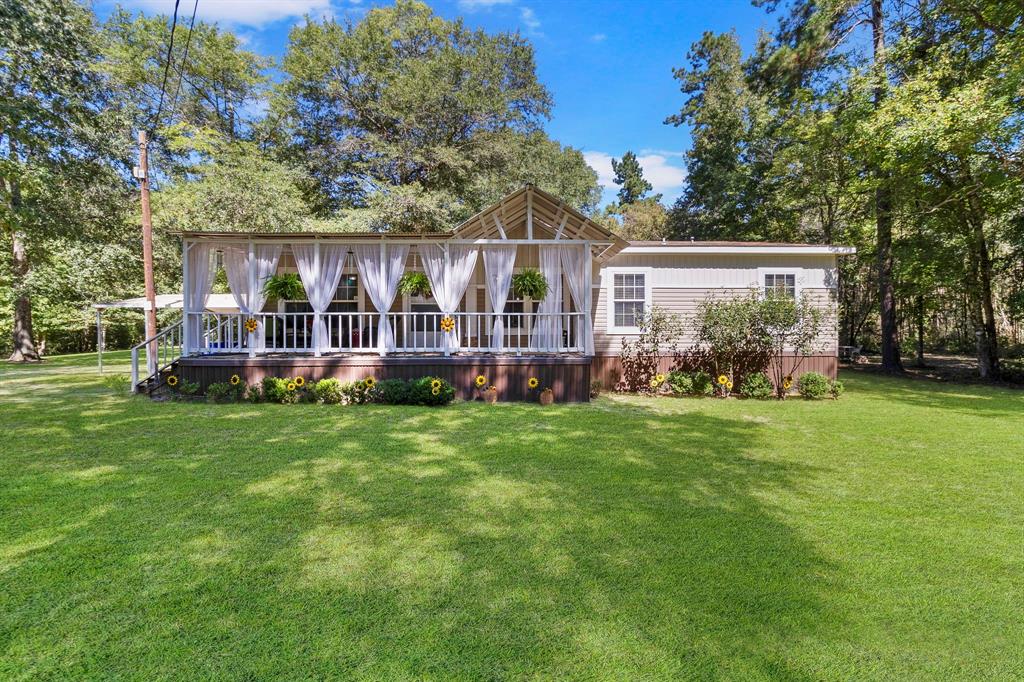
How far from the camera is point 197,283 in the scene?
948 cm

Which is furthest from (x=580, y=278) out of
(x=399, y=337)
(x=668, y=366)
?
(x=399, y=337)

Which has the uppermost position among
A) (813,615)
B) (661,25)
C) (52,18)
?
(661,25)

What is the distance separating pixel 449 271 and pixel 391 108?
1430 cm

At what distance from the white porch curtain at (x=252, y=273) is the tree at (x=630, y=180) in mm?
43525

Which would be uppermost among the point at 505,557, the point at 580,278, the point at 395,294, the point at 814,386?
the point at 580,278

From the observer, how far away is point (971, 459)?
222 inches

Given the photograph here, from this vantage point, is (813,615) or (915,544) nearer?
(813,615)

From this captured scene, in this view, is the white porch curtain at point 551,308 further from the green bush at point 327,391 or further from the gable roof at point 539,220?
the green bush at point 327,391

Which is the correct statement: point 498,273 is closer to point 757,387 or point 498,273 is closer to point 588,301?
point 588,301

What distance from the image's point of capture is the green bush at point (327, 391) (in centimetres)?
873

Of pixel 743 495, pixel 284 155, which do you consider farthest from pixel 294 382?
pixel 284 155

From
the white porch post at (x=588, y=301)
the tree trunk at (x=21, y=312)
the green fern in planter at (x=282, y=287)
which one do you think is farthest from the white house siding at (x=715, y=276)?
the tree trunk at (x=21, y=312)

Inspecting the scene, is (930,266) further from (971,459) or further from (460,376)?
(460,376)

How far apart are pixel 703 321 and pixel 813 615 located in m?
8.51
